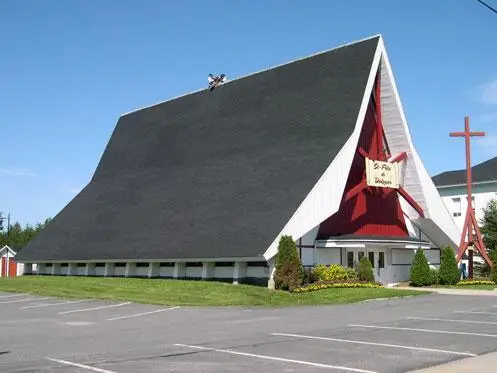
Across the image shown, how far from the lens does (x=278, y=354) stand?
10086mm

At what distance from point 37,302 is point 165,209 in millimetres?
10654

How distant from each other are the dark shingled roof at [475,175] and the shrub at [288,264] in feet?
109

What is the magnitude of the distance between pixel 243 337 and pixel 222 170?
2017 cm

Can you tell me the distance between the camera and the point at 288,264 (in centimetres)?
2403

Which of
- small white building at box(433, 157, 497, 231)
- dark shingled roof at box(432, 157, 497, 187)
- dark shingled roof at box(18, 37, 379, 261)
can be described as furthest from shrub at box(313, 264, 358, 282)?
dark shingled roof at box(432, 157, 497, 187)

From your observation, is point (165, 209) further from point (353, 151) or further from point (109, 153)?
point (109, 153)

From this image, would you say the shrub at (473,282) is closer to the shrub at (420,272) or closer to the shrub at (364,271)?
the shrub at (420,272)

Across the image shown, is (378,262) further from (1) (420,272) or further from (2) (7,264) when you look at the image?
(2) (7,264)

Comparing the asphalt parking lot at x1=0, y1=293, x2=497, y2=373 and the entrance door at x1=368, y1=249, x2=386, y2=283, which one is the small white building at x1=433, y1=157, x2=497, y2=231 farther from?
the asphalt parking lot at x1=0, y1=293, x2=497, y2=373

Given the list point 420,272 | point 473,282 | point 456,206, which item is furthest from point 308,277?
point 456,206

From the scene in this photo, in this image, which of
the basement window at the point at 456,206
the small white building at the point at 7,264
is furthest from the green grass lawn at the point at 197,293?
the basement window at the point at 456,206

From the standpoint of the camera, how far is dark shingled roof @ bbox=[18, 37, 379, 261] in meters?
27.1

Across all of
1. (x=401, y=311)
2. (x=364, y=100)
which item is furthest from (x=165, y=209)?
(x=401, y=311)

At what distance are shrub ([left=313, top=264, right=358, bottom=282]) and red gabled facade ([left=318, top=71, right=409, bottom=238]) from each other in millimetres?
2072
